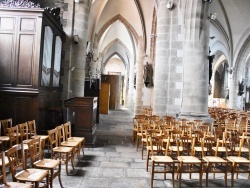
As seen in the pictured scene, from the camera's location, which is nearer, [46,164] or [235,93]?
[46,164]

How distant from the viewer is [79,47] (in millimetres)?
9633

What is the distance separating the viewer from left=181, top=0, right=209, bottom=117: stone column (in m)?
9.02

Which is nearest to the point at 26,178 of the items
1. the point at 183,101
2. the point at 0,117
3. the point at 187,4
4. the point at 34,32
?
the point at 0,117

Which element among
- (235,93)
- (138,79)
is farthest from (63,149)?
(235,93)

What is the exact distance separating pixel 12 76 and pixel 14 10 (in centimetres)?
169

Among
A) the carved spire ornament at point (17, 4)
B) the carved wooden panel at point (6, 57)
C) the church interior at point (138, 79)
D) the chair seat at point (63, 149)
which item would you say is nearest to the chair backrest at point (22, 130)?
the church interior at point (138, 79)

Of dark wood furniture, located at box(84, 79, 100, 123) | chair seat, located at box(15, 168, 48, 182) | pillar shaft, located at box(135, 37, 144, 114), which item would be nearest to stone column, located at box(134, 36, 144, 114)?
pillar shaft, located at box(135, 37, 144, 114)

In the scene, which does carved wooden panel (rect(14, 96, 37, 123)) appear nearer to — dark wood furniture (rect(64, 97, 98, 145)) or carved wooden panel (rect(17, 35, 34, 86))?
carved wooden panel (rect(17, 35, 34, 86))

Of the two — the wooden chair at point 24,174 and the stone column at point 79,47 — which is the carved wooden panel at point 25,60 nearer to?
the stone column at point 79,47

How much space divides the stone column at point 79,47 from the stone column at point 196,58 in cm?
379

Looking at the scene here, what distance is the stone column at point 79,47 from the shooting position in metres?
9.60

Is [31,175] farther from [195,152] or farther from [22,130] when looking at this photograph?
[195,152]

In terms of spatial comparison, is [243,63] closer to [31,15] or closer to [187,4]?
[187,4]

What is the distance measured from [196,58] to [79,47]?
4298 mm
